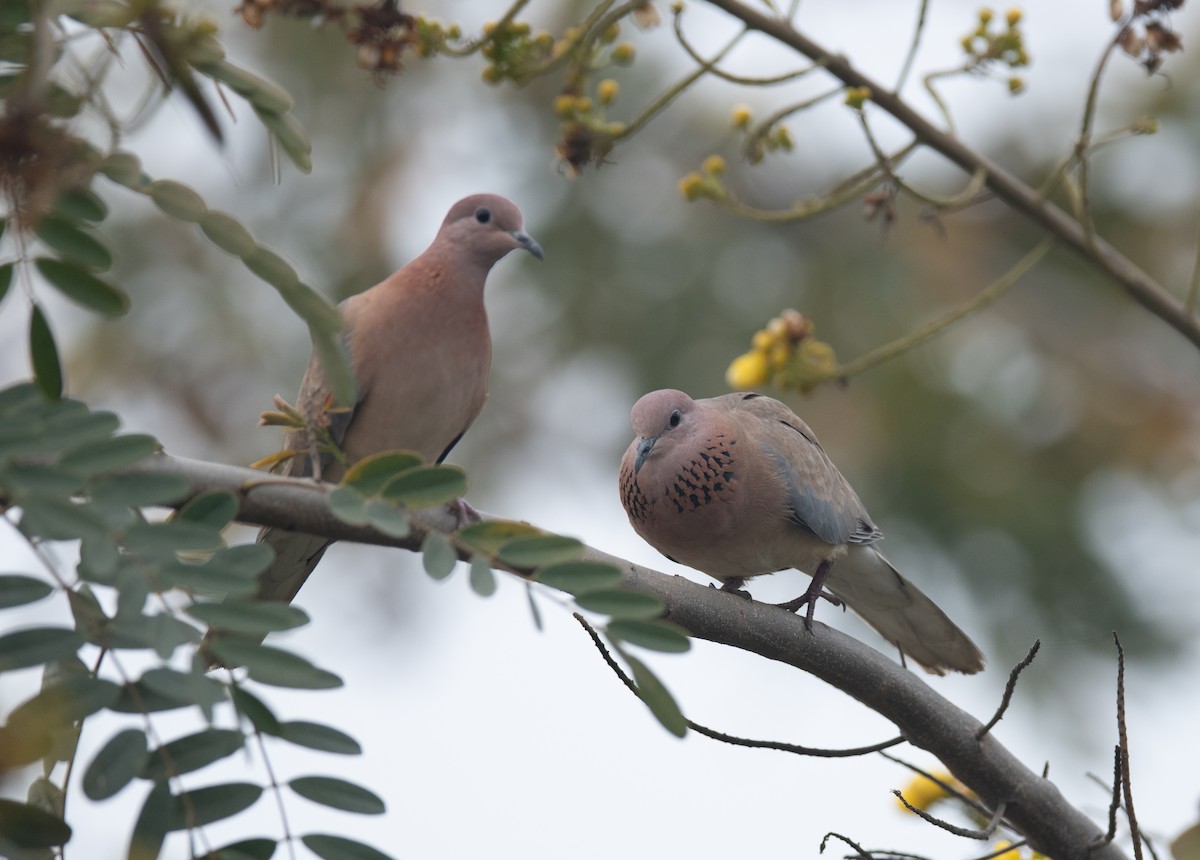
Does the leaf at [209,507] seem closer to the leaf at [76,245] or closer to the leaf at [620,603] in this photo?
the leaf at [76,245]

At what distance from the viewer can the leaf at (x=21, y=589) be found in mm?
1614

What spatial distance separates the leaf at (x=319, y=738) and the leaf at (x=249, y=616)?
16 cm

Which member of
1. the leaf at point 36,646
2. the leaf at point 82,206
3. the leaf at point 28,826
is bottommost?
the leaf at point 28,826

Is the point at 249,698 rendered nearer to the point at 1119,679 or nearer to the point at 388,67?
the point at 1119,679

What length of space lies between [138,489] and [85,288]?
0.28 m

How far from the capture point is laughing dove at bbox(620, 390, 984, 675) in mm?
3238

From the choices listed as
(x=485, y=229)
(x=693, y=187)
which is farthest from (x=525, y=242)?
(x=693, y=187)

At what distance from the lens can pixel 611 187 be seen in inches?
305

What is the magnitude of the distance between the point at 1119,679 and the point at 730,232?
5.64 metres

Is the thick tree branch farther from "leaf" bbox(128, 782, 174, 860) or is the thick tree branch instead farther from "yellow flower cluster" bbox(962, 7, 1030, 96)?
"leaf" bbox(128, 782, 174, 860)

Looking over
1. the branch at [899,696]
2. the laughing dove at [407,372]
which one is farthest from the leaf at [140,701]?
the laughing dove at [407,372]

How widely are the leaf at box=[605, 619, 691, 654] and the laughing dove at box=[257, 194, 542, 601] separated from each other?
4.17 feet

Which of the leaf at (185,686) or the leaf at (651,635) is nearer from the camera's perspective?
the leaf at (185,686)

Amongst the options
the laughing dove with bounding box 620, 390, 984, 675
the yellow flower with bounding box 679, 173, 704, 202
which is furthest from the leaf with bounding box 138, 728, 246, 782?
the yellow flower with bounding box 679, 173, 704, 202
